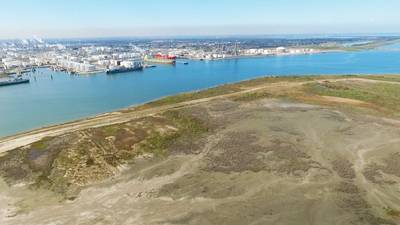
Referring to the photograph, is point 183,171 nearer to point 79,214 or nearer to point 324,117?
point 79,214

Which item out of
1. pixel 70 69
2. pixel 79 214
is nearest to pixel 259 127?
pixel 79 214

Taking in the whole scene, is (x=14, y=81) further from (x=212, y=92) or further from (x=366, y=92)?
(x=366, y=92)

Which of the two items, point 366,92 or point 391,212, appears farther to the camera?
point 366,92

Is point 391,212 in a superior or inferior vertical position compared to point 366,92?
inferior

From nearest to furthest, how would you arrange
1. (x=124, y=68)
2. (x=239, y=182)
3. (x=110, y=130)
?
(x=239, y=182) → (x=110, y=130) → (x=124, y=68)

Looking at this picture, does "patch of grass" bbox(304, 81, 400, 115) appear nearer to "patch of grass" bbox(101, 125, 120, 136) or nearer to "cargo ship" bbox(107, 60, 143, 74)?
"patch of grass" bbox(101, 125, 120, 136)

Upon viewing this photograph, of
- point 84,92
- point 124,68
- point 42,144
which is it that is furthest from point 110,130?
point 124,68

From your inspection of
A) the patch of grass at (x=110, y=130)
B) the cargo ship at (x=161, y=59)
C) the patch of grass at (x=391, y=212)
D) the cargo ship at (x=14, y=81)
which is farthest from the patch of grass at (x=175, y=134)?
the cargo ship at (x=161, y=59)

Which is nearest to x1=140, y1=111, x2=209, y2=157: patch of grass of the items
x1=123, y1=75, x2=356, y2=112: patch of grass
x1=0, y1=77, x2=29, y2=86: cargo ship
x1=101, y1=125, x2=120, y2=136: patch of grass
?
x1=101, y1=125, x2=120, y2=136: patch of grass

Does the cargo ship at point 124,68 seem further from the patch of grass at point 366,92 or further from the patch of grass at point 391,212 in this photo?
the patch of grass at point 391,212
